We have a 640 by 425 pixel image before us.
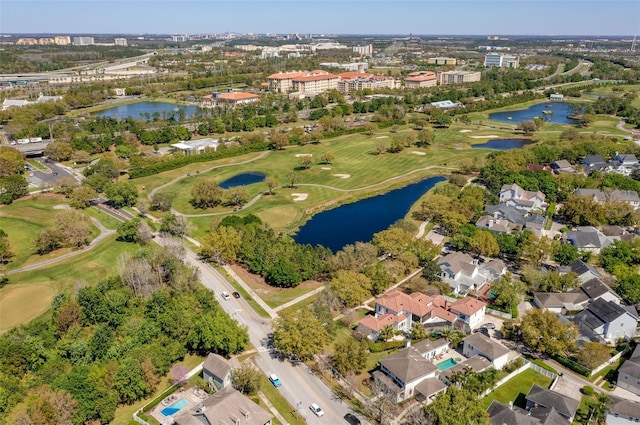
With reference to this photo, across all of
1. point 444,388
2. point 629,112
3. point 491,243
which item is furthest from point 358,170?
point 629,112

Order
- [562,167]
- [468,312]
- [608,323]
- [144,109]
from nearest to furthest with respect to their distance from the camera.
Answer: [608,323], [468,312], [562,167], [144,109]

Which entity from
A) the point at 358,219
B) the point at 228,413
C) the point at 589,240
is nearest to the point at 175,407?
the point at 228,413

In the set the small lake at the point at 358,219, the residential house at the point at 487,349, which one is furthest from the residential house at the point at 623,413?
the small lake at the point at 358,219

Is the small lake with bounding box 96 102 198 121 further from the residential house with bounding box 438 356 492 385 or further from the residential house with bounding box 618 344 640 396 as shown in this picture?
the residential house with bounding box 618 344 640 396

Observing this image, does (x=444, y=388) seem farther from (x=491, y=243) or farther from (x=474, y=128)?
(x=474, y=128)

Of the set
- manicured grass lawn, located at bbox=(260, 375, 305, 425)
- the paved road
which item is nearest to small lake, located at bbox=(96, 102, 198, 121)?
the paved road

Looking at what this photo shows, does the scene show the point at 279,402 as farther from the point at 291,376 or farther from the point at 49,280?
the point at 49,280

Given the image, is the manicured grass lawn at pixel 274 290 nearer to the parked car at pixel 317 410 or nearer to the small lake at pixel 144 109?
the parked car at pixel 317 410
